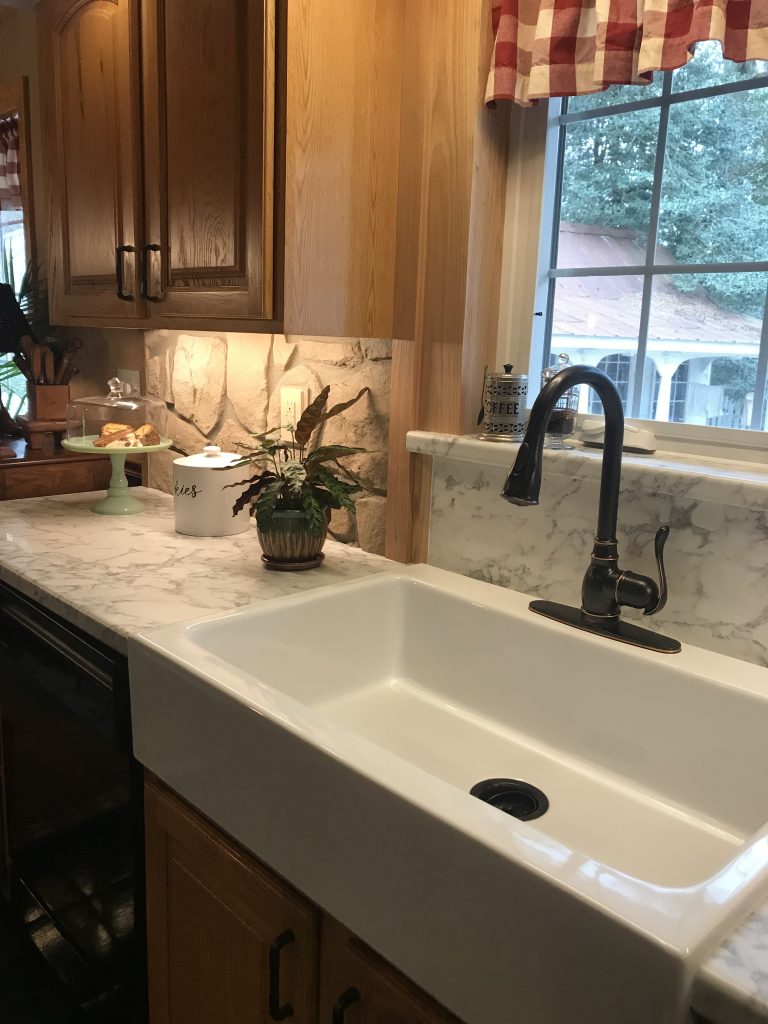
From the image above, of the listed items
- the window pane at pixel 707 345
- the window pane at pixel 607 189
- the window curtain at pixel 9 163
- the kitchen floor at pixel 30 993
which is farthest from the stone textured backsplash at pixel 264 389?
the kitchen floor at pixel 30 993

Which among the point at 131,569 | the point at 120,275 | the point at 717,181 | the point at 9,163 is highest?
the point at 9,163

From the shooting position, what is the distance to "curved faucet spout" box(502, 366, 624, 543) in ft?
3.44

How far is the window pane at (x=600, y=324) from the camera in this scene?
1403 mm

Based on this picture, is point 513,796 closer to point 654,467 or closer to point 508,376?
point 654,467

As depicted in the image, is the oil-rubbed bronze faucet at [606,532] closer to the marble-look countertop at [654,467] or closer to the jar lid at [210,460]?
the marble-look countertop at [654,467]

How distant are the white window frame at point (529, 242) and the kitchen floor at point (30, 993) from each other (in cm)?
144

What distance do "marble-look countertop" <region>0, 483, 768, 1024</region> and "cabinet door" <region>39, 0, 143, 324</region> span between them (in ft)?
1.56

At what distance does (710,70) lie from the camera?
1253 millimetres

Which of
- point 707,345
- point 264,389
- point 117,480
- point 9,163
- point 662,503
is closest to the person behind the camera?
point 662,503

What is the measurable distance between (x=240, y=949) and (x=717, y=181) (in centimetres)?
130

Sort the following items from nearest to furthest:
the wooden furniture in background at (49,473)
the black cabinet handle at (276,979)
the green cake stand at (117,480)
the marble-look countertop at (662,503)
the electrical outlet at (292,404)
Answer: the marble-look countertop at (662,503) → the black cabinet handle at (276,979) → the electrical outlet at (292,404) → the green cake stand at (117,480) → the wooden furniture in background at (49,473)

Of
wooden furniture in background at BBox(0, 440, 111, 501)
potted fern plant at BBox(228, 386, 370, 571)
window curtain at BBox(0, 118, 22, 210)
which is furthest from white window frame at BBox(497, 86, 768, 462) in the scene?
window curtain at BBox(0, 118, 22, 210)

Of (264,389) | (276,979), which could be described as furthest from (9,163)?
(276,979)

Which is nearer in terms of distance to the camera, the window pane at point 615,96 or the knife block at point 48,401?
the window pane at point 615,96
